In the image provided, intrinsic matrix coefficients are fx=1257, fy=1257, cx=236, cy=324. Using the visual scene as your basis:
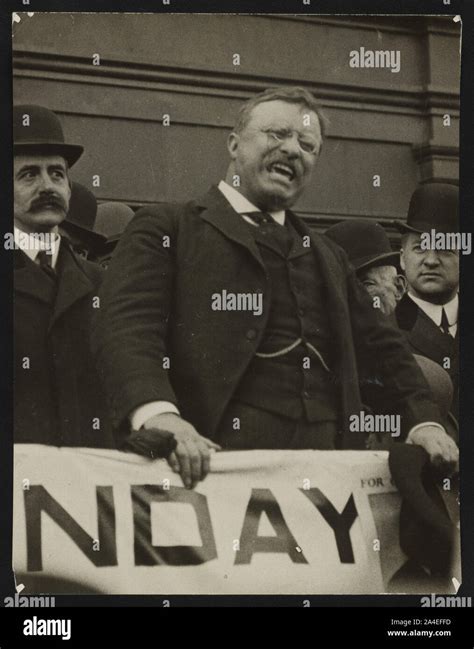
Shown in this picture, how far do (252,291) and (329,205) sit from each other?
1.88ft

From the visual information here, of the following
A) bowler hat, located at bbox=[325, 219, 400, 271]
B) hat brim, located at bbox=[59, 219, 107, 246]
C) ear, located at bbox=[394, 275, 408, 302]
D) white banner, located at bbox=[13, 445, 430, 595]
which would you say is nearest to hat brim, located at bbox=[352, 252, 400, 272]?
bowler hat, located at bbox=[325, 219, 400, 271]

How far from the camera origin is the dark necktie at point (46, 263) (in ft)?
19.6

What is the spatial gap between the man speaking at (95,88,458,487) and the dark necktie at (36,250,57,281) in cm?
26

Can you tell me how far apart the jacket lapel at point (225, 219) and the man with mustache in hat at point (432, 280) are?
2.44ft

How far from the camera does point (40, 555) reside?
5.85m

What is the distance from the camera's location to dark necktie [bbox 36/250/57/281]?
5973 mm

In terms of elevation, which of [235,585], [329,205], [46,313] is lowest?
[235,585]

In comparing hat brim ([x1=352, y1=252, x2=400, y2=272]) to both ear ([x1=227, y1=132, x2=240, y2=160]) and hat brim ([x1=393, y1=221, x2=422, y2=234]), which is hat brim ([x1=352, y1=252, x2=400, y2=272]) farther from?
ear ([x1=227, y1=132, x2=240, y2=160])

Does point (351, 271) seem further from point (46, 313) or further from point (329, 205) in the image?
point (46, 313)

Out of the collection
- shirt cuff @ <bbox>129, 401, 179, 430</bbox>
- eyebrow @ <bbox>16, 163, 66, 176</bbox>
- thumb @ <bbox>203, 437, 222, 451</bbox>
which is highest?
eyebrow @ <bbox>16, 163, 66, 176</bbox>

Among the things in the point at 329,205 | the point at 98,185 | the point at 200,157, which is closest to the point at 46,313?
the point at 98,185

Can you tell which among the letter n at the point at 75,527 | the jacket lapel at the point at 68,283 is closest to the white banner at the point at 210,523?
the letter n at the point at 75,527

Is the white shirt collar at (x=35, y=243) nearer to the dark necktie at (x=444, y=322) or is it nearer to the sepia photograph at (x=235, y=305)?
the sepia photograph at (x=235, y=305)

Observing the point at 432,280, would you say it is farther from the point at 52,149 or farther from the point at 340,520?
the point at 52,149
